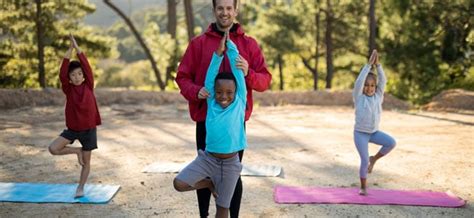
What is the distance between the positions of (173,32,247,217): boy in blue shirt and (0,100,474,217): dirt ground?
4.22 ft

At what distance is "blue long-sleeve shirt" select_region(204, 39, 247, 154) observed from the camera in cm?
332

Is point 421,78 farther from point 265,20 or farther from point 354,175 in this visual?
point 354,175

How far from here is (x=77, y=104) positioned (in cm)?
481

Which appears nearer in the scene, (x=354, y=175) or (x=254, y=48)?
(x=254, y=48)

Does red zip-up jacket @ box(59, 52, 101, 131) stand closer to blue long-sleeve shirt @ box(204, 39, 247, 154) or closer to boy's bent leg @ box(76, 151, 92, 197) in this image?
boy's bent leg @ box(76, 151, 92, 197)

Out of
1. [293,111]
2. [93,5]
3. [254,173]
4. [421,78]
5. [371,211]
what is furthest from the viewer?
[421,78]

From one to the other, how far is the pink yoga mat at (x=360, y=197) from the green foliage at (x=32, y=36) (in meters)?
14.7

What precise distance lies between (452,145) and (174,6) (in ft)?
49.9

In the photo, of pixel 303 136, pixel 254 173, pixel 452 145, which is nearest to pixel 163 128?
pixel 303 136

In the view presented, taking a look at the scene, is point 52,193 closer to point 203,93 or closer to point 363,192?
point 203,93

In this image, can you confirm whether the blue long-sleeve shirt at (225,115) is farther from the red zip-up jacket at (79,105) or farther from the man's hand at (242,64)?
the red zip-up jacket at (79,105)

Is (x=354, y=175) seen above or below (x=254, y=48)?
below

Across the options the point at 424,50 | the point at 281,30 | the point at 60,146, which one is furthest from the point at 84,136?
the point at 281,30

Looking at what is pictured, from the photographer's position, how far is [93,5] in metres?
18.6
